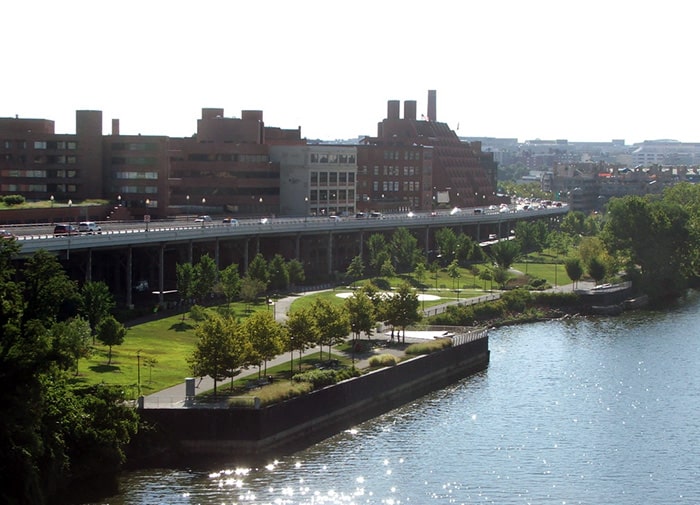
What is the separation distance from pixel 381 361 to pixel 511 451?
A: 14.9 m

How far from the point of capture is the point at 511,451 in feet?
225

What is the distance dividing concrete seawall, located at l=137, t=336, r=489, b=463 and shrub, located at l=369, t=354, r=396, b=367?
0.61 m

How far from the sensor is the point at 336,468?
64.2 m

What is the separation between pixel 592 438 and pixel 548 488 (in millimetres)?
10907

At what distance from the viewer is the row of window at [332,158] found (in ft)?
527

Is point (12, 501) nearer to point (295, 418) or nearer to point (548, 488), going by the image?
point (295, 418)

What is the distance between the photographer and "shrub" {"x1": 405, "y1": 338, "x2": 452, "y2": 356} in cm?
8700

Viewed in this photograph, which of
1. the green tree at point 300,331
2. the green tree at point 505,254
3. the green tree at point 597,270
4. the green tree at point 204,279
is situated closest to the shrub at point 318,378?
the green tree at point 300,331

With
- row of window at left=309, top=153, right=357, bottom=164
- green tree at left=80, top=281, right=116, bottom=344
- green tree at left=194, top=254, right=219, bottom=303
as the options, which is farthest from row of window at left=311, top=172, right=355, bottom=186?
green tree at left=80, top=281, right=116, bottom=344

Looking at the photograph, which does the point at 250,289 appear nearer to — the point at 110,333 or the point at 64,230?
the point at 64,230

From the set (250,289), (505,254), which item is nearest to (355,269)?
(505,254)

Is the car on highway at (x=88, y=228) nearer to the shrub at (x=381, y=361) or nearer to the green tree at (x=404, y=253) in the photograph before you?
the shrub at (x=381, y=361)

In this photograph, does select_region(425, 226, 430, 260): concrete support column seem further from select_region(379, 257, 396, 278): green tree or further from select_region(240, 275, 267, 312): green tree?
select_region(240, 275, 267, 312): green tree

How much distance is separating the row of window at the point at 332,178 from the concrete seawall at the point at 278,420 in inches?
3190
